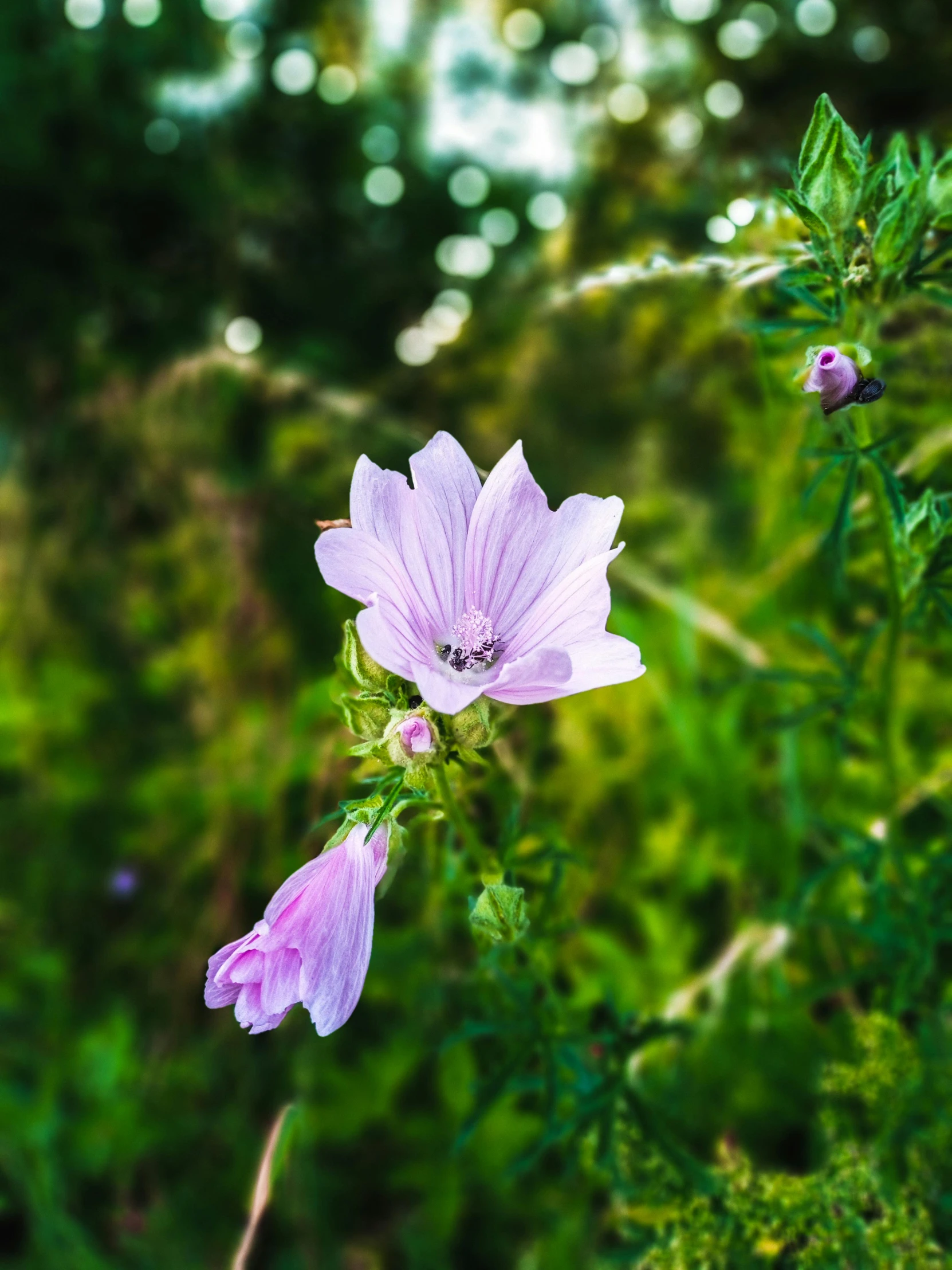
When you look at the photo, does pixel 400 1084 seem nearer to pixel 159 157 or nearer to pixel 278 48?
pixel 159 157

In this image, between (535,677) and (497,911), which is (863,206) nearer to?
(535,677)

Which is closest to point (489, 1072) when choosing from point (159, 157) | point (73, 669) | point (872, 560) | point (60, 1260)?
point (872, 560)

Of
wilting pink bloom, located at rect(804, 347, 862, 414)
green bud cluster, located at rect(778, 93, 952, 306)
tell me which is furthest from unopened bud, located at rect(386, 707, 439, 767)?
green bud cluster, located at rect(778, 93, 952, 306)

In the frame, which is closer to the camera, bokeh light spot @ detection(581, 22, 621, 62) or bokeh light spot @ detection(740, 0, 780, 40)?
bokeh light spot @ detection(740, 0, 780, 40)

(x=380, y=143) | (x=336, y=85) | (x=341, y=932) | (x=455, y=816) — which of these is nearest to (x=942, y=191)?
(x=455, y=816)

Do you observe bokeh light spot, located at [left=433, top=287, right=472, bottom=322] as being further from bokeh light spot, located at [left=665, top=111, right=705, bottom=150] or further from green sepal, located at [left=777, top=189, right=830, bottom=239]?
green sepal, located at [left=777, top=189, right=830, bottom=239]

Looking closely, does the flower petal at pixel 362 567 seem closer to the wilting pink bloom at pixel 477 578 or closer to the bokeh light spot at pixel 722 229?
the wilting pink bloom at pixel 477 578

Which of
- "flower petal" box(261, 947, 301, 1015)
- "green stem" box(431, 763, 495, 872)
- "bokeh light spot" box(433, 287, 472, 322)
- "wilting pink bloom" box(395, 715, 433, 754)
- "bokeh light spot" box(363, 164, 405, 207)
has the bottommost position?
"flower petal" box(261, 947, 301, 1015)

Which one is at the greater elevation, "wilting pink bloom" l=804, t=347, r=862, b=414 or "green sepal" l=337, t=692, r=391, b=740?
"wilting pink bloom" l=804, t=347, r=862, b=414
